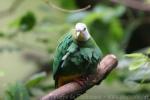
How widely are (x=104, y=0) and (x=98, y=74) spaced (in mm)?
1254

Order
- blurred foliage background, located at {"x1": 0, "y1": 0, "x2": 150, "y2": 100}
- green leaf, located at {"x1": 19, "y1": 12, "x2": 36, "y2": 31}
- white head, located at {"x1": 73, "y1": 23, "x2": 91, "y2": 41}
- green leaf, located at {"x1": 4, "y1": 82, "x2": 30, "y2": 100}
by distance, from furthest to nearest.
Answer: blurred foliage background, located at {"x1": 0, "y1": 0, "x2": 150, "y2": 100} → green leaf, located at {"x1": 19, "y1": 12, "x2": 36, "y2": 31} → green leaf, located at {"x1": 4, "y1": 82, "x2": 30, "y2": 100} → white head, located at {"x1": 73, "y1": 23, "x2": 91, "y2": 41}

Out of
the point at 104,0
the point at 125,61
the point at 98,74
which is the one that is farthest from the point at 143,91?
the point at 104,0

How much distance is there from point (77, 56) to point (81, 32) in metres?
0.07

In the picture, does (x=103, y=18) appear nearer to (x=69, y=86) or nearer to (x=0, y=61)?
(x=0, y=61)

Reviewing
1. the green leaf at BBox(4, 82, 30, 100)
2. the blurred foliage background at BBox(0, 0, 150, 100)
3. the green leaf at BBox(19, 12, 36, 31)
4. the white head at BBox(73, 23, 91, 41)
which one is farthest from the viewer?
the blurred foliage background at BBox(0, 0, 150, 100)

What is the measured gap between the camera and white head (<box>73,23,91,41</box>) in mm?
924

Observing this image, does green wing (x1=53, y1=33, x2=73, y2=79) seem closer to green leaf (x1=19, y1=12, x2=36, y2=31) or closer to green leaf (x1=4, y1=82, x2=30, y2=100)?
green leaf (x1=4, y1=82, x2=30, y2=100)

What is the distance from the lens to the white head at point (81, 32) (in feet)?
3.03

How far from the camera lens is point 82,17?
2.00 m

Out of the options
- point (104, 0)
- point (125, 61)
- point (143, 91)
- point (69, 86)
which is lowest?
point (69, 86)

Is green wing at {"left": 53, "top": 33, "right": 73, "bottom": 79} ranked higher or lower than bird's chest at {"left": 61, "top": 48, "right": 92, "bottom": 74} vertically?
higher

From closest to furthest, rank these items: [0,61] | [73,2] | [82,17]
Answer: [82,17], [73,2], [0,61]

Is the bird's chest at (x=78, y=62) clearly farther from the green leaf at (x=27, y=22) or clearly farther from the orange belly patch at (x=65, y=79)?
the green leaf at (x=27, y=22)

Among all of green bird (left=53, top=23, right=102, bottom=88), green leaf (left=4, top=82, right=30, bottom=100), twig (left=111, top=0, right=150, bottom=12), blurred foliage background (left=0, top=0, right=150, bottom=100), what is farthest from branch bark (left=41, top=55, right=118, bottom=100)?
twig (left=111, top=0, right=150, bottom=12)
